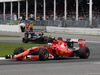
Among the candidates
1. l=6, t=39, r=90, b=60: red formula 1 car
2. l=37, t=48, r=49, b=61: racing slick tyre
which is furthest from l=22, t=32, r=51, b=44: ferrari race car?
l=37, t=48, r=49, b=61: racing slick tyre

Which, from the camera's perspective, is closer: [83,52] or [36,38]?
[83,52]

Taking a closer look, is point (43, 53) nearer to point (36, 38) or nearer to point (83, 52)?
point (83, 52)

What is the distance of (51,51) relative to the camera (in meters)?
14.7

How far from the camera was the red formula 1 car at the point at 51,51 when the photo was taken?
45.2 feet

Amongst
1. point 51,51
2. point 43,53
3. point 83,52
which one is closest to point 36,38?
point 83,52

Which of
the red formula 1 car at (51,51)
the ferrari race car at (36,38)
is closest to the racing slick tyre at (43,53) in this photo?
the red formula 1 car at (51,51)

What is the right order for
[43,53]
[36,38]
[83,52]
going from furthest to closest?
[36,38]
[83,52]
[43,53]

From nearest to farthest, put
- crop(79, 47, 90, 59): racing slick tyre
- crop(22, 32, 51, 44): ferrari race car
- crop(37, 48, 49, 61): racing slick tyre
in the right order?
1. crop(37, 48, 49, 61): racing slick tyre
2. crop(79, 47, 90, 59): racing slick tyre
3. crop(22, 32, 51, 44): ferrari race car

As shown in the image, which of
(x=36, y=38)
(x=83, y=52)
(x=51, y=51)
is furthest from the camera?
(x=36, y=38)

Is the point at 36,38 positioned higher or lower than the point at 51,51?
higher

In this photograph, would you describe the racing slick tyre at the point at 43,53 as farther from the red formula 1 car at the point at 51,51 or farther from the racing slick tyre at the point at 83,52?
the racing slick tyre at the point at 83,52

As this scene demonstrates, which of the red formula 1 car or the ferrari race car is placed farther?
the ferrari race car

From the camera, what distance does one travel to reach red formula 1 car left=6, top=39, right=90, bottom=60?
1379cm

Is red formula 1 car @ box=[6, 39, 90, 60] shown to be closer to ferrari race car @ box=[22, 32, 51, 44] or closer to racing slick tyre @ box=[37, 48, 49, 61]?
racing slick tyre @ box=[37, 48, 49, 61]
